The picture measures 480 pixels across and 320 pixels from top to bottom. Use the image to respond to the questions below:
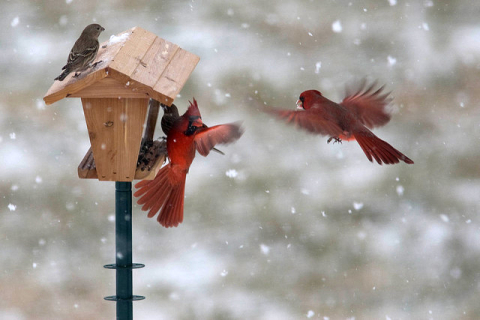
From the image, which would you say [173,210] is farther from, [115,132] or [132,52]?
[132,52]

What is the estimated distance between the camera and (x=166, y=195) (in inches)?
114

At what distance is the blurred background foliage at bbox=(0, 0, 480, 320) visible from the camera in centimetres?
498

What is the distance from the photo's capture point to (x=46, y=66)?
16.5ft

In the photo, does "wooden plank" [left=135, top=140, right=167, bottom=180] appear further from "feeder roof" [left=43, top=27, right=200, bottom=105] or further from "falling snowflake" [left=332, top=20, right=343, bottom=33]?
"falling snowflake" [left=332, top=20, right=343, bottom=33]

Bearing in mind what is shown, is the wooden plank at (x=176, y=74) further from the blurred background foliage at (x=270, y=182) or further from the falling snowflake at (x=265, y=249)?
the falling snowflake at (x=265, y=249)

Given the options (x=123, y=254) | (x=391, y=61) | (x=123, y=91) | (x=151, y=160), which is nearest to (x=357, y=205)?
(x=391, y=61)

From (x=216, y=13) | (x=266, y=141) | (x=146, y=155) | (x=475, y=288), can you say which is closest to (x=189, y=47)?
(x=216, y=13)

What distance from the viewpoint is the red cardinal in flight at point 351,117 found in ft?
8.48

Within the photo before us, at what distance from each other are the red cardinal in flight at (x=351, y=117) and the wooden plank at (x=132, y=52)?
55 cm

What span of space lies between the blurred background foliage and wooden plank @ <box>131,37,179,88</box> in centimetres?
228

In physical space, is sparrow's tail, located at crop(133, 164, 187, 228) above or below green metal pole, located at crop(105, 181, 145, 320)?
above

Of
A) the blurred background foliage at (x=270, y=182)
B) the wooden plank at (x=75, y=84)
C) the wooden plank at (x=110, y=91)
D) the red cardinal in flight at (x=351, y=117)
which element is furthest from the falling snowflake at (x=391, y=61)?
the wooden plank at (x=75, y=84)

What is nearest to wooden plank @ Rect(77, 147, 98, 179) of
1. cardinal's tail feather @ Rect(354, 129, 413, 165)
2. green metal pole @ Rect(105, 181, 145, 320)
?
green metal pole @ Rect(105, 181, 145, 320)

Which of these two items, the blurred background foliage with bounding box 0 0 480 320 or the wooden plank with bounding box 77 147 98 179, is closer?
the wooden plank with bounding box 77 147 98 179
